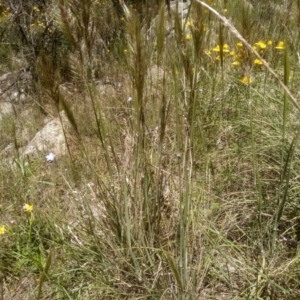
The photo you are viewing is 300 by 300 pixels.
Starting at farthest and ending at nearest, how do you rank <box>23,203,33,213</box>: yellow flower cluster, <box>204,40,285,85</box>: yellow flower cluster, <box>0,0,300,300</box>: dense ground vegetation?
<box>23,203,33,213</box>: yellow flower cluster, <box>204,40,285,85</box>: yellow flower cluster, <box>0,0,300,300</box>: dense ground vegetation

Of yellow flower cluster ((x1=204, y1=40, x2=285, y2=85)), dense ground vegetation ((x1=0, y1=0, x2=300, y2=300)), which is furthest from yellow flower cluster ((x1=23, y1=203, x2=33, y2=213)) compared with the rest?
yellow flower cluster ((x1=204, y1=40, x2=285, y2=85))

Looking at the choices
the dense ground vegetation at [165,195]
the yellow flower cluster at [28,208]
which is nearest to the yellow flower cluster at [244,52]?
the dense ground vegetation at [165,195]

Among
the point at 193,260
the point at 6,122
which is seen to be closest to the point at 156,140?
the point at 193,260

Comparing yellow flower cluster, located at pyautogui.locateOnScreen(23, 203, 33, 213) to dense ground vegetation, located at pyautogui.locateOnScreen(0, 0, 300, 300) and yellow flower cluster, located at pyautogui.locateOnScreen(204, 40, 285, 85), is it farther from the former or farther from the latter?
yellow flower cluster, located at pyautogui.locateOnScreen(204, 40, 285, 85)

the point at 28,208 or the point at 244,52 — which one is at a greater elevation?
the point at 244,52

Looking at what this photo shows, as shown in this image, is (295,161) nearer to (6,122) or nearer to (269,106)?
(269,106)

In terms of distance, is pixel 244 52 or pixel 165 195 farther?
pixel 165 195

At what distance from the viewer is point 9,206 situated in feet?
6.58

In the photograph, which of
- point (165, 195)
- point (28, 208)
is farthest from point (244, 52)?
point (28, 208)

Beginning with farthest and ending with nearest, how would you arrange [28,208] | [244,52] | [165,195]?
[28,208], [165,195], [244,52]

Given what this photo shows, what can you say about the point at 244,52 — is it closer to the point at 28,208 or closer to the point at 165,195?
the point at 165,195

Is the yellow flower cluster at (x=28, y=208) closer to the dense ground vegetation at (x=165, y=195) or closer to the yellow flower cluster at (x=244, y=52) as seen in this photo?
the dense ground vegetation at (x=165, y=195)

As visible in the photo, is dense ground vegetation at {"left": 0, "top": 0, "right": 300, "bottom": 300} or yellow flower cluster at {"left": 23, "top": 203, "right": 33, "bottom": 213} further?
yellow flower cluster at {"left": 23, "top": 203, "right": 33, "bottom": 213}

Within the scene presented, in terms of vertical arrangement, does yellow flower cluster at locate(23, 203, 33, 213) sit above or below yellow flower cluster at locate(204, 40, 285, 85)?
below
